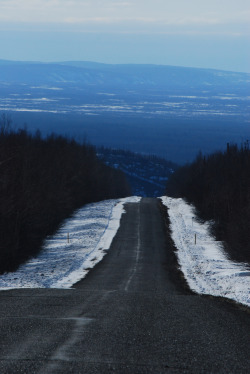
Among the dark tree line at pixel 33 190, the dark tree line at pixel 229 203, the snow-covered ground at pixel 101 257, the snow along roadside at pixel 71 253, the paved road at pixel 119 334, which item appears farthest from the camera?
the dark tree line at pixel 33 190

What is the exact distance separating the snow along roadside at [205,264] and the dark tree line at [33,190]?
31.7 ft

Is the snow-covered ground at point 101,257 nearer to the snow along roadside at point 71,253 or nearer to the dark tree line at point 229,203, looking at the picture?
the snow along roadside at point 71,253

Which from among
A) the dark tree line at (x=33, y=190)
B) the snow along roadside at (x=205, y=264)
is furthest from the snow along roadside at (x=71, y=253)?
the snow along roadside at (x=205, y=264)

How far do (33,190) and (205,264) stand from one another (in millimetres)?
19919

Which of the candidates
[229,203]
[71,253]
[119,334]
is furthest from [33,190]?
[119,334]

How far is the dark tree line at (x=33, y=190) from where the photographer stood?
1310 inches

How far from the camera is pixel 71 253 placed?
34406 mm

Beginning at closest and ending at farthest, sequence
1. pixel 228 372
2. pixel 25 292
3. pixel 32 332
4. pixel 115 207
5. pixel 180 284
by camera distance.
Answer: pixel 228 372
pixel 32 332
pixel 25 292
pixel 180 284
pixel 115 207

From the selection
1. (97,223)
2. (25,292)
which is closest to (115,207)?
(97,223)

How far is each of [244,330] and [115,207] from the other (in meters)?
54.1

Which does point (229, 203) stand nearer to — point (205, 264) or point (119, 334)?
point (205, 264)

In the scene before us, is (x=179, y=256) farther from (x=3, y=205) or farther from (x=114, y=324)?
(x=114, y=324)

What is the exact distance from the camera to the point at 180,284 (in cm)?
2209

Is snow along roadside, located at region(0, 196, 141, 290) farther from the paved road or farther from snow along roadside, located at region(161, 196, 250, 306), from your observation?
the paved road
